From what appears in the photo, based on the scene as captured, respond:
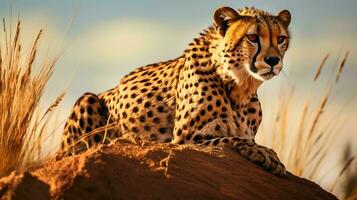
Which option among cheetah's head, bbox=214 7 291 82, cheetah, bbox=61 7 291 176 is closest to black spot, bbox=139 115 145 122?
cheetah, bbox=61 7 291 176

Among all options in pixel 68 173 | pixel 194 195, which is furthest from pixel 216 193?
pixel 68 173

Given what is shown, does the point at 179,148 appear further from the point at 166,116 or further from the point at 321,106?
the point at 321,106

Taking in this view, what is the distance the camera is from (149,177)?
4293 millimetres

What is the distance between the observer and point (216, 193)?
4.40 metres

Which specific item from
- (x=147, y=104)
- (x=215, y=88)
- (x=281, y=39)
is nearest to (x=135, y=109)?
(x=147, y=104)

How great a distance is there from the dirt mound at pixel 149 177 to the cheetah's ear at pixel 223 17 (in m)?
1.23

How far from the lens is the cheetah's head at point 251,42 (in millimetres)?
5555

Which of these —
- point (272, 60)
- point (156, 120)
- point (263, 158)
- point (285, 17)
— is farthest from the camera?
point (156, 120)

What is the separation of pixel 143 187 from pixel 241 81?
1.81m

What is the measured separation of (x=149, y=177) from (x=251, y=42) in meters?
1.67

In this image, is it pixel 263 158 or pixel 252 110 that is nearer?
pixel 263 158

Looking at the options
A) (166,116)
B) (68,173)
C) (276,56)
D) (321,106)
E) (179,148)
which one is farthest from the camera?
(321,106)

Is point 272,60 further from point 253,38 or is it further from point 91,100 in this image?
point 91,100

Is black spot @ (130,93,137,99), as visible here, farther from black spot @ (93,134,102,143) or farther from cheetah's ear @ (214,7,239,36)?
cheetah's ear @ (214,7,239,36)
